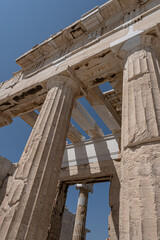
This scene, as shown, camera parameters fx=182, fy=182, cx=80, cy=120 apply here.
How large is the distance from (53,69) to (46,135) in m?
3.20

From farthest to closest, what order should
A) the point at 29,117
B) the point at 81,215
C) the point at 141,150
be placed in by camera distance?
the point at 81,215
the point at 29,117
the point at 141,150

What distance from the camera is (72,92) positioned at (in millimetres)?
6273

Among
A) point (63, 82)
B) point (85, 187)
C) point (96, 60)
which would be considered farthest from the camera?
point (85, 187)

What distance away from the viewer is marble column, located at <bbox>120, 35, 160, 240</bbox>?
7.32ft

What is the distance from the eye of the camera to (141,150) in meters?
2.79

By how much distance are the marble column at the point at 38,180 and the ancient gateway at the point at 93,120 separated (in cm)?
2

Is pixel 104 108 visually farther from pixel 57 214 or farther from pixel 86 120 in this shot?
pixel 57 214

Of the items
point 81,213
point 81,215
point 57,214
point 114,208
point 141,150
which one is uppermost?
point 81,213

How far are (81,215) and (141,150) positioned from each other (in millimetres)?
10006

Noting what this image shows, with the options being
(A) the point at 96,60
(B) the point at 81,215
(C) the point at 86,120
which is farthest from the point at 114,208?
(A) the point at 96,60

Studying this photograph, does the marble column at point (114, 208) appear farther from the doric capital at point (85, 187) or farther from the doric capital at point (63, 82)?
the doric capital at point (85, 187)

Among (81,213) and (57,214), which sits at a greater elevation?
(81,213)

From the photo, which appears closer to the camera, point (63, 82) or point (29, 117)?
point (63, 82)

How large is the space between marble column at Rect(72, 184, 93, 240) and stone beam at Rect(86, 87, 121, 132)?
189 inches
